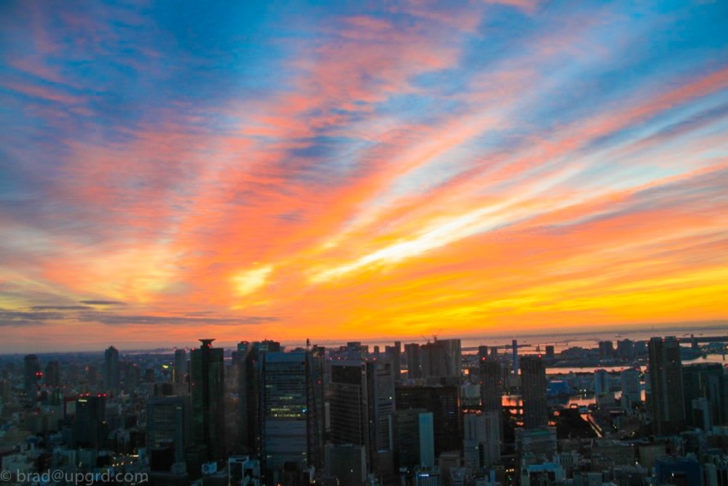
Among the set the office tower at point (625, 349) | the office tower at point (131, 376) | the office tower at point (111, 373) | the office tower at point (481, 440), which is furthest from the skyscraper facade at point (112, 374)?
the office tower at point (625, 349)

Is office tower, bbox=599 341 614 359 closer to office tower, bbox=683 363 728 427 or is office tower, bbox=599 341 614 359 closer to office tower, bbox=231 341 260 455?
office tower, bbox=683 363 728 427

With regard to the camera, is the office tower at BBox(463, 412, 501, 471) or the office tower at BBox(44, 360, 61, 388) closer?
the office tower at BBox(44, 360, 61, 388)

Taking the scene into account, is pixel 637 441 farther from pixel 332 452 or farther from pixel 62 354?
pixel 62 354

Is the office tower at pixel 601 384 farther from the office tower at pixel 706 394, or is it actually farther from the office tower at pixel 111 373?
the office tower at pixel 111 373

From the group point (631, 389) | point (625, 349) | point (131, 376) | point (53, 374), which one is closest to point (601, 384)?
point (631, 389)

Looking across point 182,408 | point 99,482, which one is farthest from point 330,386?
point 99,482

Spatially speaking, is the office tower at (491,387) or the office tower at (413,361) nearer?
the office tower at (491,387)

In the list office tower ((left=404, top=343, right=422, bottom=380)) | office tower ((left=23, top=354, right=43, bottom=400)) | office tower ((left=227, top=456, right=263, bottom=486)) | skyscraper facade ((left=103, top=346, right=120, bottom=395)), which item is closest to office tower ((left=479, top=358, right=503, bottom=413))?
Answer: office tower ((left=404, top=343, right=422, bottom=380))
